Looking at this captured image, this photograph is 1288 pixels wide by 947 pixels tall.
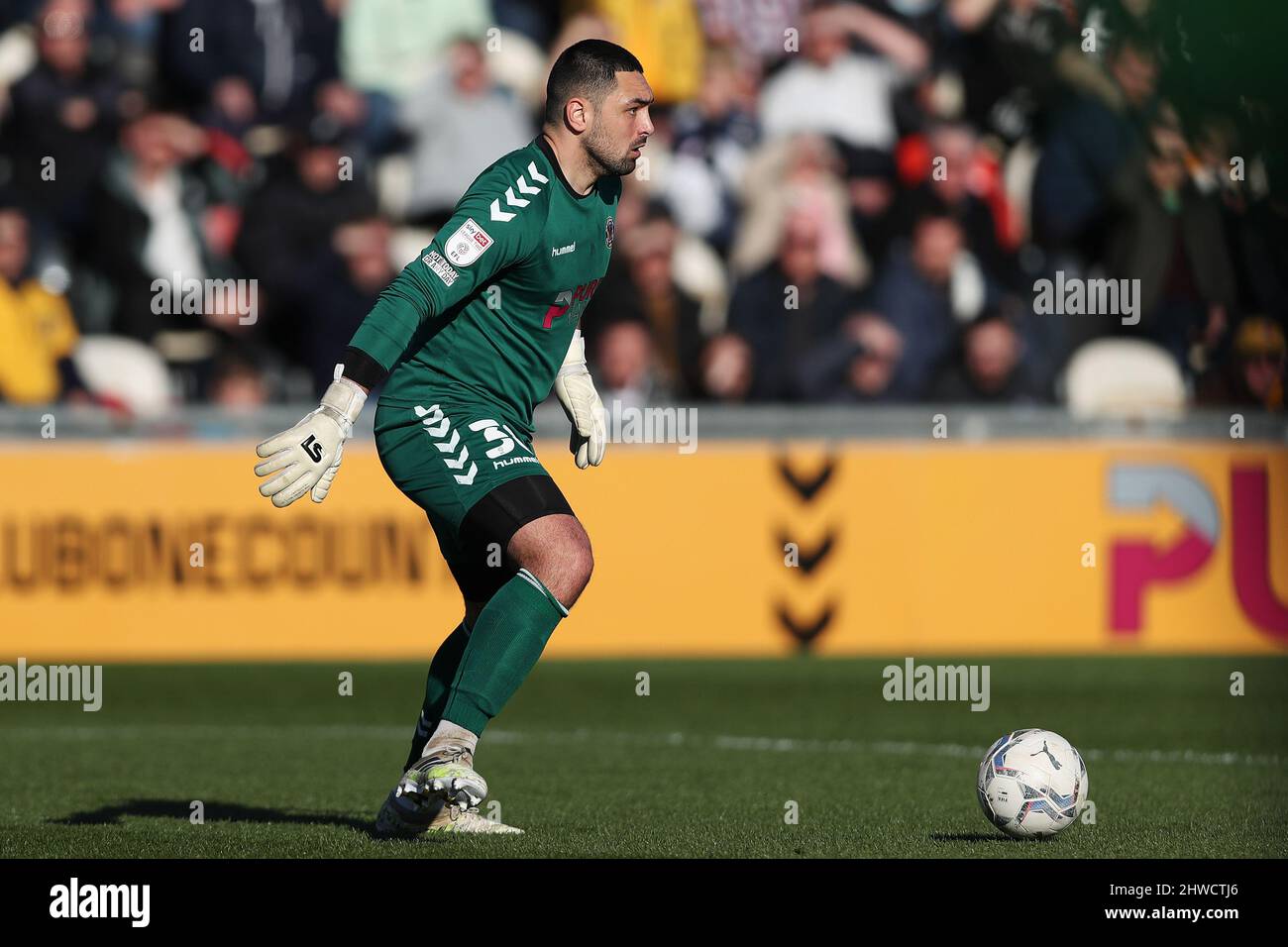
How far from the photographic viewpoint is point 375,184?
57.0 ft

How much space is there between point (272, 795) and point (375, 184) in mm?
8645

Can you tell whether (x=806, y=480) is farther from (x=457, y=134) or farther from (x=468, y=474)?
(x=468, y=474)

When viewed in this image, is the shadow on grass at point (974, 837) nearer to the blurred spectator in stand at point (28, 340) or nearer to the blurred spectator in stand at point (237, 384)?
the blurred spectator in stand at point (237, 384)

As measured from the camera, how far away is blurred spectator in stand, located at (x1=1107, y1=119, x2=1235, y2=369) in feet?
52.2

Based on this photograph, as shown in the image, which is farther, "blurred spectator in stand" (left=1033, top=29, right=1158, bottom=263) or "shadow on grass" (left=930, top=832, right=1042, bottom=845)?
"blurred spectator in stand" (left=1033, top=29, right=1158, bottom=263)

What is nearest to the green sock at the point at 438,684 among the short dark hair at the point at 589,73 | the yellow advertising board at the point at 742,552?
the short dark hair at the point at 589,73

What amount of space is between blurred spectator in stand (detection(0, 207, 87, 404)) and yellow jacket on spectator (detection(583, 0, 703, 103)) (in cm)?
508

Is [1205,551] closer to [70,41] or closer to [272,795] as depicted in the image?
[272,795]

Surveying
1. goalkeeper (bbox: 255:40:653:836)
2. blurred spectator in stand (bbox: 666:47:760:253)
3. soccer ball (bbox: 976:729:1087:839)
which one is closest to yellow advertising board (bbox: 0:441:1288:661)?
blurred spectator in stand (bbox: 666:47:760:253)

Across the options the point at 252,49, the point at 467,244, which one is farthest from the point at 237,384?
the point at 467,244

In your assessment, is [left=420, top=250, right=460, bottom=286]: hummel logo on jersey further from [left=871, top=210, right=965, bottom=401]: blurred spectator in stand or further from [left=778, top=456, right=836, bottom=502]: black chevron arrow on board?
[left=871, top=210, right=965, bottom=401]: blurred spectator in stand

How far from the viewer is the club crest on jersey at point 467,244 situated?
7641mm

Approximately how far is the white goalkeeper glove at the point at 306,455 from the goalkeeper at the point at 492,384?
2 cm
